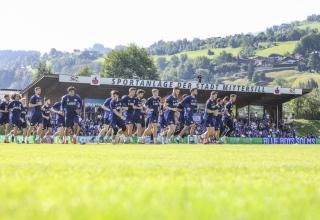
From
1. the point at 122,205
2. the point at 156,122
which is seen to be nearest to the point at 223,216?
the point at 122,205

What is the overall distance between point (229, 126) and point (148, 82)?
2156 centimetres

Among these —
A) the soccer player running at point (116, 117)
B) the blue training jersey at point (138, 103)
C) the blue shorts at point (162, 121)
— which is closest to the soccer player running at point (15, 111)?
the soccer player running at point (116, 117)

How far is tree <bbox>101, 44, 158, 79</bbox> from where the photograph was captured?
88062 millimetres

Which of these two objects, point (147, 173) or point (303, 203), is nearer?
point (303, 203)

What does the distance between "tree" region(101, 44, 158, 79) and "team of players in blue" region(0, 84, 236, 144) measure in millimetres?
64147

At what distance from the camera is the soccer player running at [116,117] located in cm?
2075

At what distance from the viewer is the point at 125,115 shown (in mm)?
22016

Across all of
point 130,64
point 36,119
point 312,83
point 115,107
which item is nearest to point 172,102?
point 115,107

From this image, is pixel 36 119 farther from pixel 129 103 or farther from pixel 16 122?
pixel 129 103

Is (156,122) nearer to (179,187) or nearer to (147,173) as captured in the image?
(147,173)

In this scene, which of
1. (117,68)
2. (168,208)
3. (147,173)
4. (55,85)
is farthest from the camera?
(117,68)

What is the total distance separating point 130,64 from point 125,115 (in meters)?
67.3

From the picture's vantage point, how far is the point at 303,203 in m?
3.48

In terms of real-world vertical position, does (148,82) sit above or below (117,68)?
below
